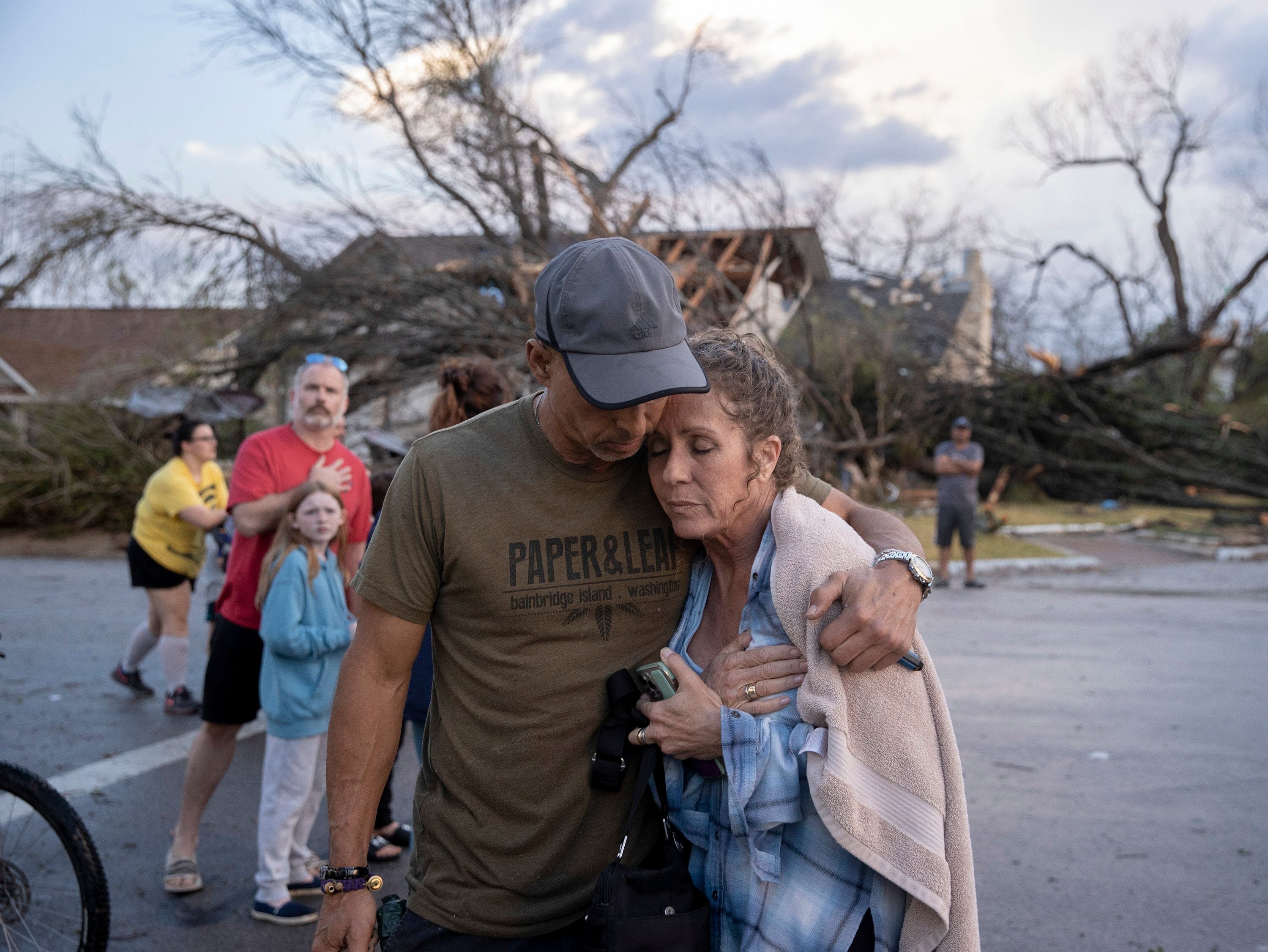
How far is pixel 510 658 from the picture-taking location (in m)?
1.93

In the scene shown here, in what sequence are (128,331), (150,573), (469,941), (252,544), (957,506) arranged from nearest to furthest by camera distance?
1. (469,941)
2. (252,544)
3. (150,573)
4. (957,506)
5. (128,331)

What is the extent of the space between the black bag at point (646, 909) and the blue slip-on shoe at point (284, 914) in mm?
2515

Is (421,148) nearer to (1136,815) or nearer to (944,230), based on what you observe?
(944,230)

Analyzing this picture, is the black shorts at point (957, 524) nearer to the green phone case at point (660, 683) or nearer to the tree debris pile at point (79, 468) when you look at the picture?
the green phone case at point (660, 683)

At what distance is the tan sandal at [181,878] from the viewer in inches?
160

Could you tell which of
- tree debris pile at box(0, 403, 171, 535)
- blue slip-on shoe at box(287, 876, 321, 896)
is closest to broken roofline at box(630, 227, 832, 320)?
blue slip-on shoe at box(287, 876, 321, 896)

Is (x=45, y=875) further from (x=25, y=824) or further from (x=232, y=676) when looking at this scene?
(x=232, y=676)

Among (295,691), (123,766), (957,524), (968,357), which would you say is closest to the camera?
(295,691)

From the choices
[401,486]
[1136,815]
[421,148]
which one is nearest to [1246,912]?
[1136,815]

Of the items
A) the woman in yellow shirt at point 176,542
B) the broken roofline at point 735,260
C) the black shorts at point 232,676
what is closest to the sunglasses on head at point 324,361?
the black shorts at point 232,676

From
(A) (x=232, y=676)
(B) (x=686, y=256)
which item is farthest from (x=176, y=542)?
(B) (x=686, y=256)

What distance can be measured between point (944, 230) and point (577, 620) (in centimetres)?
1685

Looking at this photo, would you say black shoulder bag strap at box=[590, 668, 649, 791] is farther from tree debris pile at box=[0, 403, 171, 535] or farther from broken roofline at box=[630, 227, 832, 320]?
tree debris pile at box=[0, 403, 171, 535]

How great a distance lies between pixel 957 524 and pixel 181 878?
10.2 m
